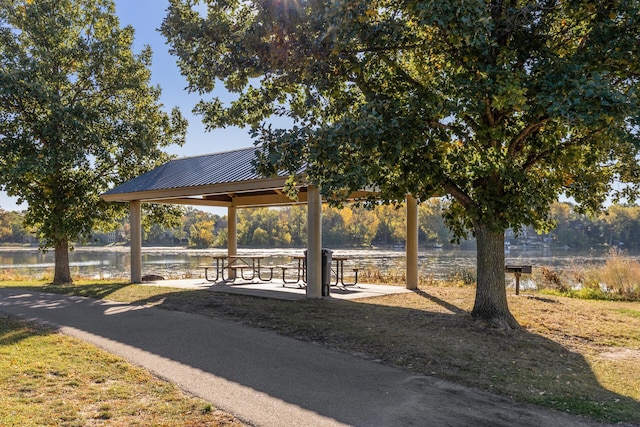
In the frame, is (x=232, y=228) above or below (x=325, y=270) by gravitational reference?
above

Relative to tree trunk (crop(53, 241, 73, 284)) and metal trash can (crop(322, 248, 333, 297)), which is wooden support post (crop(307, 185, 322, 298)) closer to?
metal trash can (crop(322, 248, 333, 297))

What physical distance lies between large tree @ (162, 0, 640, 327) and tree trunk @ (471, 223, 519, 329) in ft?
0.07

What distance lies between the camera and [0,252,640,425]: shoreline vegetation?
497 centimetres

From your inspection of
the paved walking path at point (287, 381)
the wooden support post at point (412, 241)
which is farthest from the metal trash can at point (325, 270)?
the paved walking path at point (287, 381)

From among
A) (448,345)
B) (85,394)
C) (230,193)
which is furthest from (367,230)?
(85,394)

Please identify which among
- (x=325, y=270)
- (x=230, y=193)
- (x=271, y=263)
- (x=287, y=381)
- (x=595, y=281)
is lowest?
(x=271, y=263)

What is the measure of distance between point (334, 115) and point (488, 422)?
5139 millimetres

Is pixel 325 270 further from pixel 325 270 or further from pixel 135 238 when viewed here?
A: pixel 135 238

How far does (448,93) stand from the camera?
6.41m

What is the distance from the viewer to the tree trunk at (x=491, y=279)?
7.64 meters

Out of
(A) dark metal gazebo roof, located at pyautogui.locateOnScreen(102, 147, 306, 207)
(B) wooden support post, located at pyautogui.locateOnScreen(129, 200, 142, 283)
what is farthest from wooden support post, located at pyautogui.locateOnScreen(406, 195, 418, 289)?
(B) wooden support post, located at pyautogui.locateOnScreen(129, 200, 142, 283)

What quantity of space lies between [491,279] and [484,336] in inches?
40.4

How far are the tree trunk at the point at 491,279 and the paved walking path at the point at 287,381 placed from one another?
276cm

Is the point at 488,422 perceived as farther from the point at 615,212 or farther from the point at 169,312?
the point at 615,212
